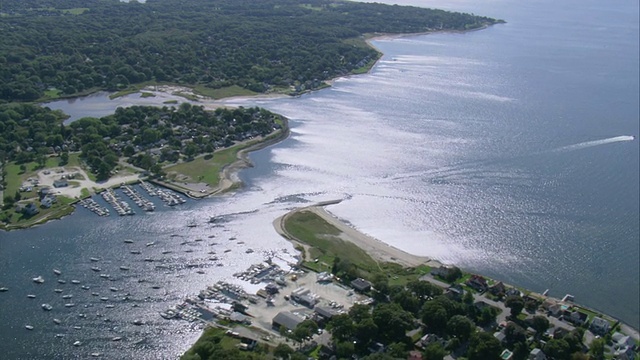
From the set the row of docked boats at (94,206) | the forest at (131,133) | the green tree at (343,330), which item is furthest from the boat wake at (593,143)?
the row of docked boats at (94,206)

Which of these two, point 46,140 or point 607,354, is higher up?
point 46,140

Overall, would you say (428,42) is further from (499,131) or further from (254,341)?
(254,341)

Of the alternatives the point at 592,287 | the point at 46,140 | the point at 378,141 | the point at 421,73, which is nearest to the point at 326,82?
the point at 421,73

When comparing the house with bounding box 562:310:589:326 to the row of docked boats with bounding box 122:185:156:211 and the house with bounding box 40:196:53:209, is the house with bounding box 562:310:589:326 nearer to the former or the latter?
the row of docked boats with bounding box 122:185:156:211

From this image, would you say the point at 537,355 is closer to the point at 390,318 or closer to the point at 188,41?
the point at 390,318

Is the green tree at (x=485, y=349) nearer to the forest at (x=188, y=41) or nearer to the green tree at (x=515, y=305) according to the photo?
the green tree at (x=515, y=305)

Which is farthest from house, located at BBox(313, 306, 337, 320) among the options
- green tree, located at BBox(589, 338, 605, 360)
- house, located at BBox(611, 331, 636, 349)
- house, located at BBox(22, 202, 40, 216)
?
house, located at BBox(22, 202, 40, 216)
